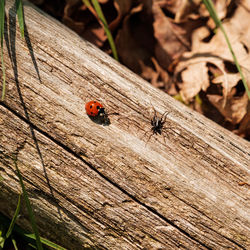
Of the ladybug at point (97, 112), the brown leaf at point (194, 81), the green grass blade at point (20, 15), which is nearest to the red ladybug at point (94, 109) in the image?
the ladybug at point (97, 112)

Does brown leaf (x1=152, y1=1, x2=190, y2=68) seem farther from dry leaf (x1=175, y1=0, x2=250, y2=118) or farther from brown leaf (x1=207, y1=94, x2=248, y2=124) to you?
brown leaf (x1=207, y1=94, x2=248, y2=124)

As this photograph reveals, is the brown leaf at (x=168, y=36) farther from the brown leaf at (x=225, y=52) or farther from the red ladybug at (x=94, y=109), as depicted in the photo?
the red ladybug at (x=94, y=109)

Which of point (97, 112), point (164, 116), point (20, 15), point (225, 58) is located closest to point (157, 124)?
point (164, 116)

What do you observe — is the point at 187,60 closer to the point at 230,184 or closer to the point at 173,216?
the point at 230,184

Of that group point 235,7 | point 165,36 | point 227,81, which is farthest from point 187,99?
point 235,7

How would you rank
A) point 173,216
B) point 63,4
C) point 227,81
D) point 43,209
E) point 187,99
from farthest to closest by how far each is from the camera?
1. point 63,4
2. point 187,99
3. point 227,81
4. point 43,209
5. point 173,216

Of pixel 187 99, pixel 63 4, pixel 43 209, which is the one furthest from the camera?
pixel 63 4
